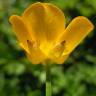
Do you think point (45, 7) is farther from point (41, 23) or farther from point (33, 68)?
point (33, 68)

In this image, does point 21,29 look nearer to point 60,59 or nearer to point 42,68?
point 60,59

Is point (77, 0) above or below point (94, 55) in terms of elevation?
above

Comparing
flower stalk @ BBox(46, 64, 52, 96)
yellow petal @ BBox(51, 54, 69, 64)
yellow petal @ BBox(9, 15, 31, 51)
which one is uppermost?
yellow petal @ BBox(9, 15, 31, 51)

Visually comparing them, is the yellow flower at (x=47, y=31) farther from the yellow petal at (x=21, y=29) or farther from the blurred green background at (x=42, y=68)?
the blurred green background at (x=42, y=68)

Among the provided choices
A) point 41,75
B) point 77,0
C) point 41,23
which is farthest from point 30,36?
point 77,0

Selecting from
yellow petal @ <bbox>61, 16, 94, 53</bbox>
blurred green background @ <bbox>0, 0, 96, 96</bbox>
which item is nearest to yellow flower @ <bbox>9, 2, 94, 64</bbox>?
yellow petal @ <bbox>61, 16, 94, 53</bbox>

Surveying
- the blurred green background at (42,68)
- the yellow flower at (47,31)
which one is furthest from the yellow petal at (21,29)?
the blurred green background at (42,68)

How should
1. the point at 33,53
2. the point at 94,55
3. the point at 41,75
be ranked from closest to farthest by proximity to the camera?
the point at 33,53 → the point at 41,75 → the point at 94,55

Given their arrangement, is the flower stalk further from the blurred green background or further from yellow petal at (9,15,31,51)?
the blurred green background
